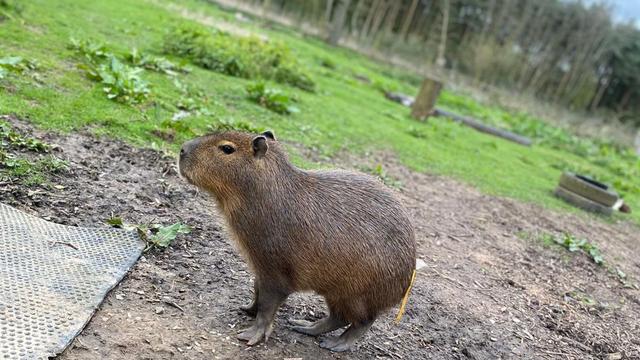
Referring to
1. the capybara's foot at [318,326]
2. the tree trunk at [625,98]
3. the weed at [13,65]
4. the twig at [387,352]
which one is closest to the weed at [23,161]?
the weed at [13,65]

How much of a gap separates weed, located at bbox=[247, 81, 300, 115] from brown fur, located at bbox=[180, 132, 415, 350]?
192 inches

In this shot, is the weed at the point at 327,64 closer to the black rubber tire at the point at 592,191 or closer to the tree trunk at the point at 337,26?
the tree trunk at the point at 337,26

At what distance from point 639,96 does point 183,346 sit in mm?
33886

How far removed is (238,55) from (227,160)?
21.7ft

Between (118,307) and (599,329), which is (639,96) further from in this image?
(118,307)

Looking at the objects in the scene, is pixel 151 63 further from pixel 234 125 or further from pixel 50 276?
pixel 50 276

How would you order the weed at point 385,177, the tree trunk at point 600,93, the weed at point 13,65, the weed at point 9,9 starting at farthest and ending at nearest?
the tree trunk at point 600,93 < the weed at point 9,9 < the weed at point 385,177 < the weed at point 13,65

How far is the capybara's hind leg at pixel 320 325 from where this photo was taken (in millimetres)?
3377

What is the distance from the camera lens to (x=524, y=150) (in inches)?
511

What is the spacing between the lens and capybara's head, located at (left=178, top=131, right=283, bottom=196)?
319 cm

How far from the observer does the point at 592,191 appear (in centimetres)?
880

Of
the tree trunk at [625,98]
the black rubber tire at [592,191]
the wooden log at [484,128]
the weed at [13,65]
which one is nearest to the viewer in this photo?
the weed at [13,65]

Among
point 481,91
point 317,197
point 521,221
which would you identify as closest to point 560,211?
point 521,221

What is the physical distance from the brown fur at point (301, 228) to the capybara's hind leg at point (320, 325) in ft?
0.19
